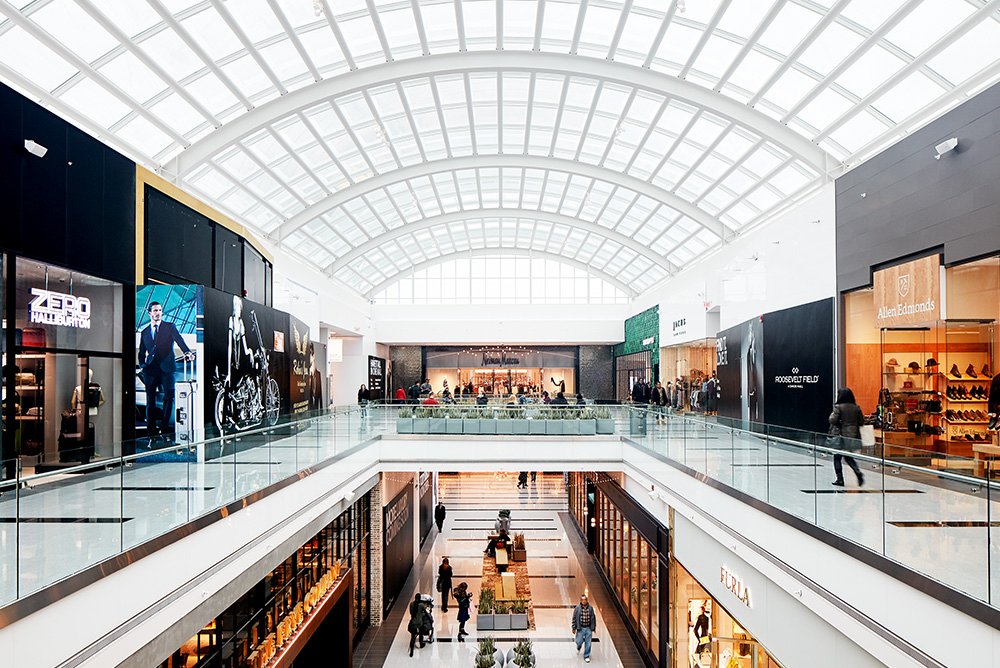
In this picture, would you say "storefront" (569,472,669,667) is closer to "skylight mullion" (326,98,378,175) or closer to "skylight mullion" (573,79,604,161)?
"skylight mullion" (573,79,604,161)

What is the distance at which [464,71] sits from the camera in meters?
18.1

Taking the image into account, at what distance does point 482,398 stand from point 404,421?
498 cm

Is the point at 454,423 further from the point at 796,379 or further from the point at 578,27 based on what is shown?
the point at 578,27

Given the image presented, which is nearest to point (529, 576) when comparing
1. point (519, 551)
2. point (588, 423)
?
point (519, 551)

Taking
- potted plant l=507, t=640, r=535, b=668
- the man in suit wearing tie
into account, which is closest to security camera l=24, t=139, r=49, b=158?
the man in suit wearing tie

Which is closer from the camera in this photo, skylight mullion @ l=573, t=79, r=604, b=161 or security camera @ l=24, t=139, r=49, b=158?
security camera @ l=24, t=139, r=49, b=158

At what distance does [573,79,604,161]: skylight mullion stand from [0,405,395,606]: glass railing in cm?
1422

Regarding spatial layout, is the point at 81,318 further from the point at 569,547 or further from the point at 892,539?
the point at 569,547

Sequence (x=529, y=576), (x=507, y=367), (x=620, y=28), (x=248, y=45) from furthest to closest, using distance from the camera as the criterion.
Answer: (x=507, y=367), (x=529, y=576), (x=620, y=28), (x=248, y=45)

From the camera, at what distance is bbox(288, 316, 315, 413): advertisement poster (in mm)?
18719

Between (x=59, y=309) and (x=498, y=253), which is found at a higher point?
(x=498, y=253)

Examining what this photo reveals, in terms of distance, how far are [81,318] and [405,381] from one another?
33936 mm

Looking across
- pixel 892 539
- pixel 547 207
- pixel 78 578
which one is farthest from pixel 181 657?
pixel 547 207

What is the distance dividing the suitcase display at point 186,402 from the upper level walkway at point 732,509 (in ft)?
6.41
